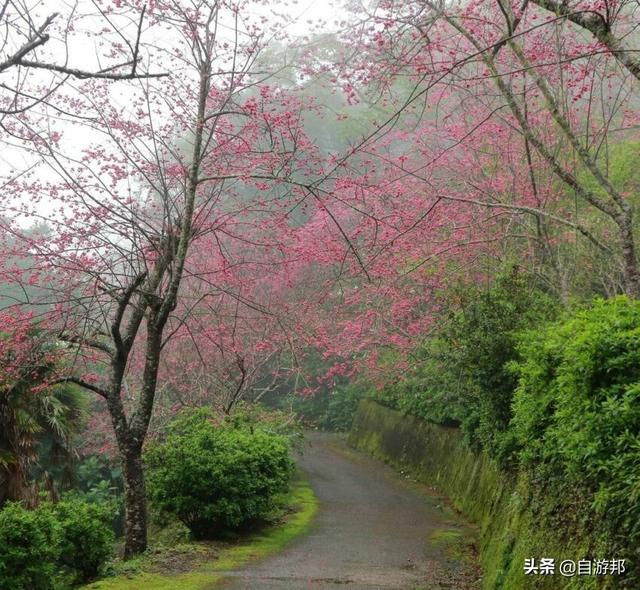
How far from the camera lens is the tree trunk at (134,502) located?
9.04 metres

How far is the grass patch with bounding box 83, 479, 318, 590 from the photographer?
24.5ft

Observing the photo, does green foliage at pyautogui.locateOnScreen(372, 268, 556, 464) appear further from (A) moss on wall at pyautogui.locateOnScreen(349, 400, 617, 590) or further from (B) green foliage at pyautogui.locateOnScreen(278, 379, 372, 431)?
(B) green foliage at pyautogui.locateOnScreen(278, 379, 372, 431)

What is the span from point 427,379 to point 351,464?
6313 mm

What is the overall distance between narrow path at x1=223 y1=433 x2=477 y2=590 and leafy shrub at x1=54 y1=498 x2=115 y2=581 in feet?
6.39

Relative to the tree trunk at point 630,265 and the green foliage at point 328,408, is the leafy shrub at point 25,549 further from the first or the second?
the green foliage at point 328,408

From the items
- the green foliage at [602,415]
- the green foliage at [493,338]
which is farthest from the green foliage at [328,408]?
the green foliage at [602,415]

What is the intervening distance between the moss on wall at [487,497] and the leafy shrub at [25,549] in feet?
16.3

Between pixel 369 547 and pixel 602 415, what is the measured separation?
21.6 feet

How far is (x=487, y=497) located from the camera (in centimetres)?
1136

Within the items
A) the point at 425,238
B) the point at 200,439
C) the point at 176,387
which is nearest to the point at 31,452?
the point at 200,439

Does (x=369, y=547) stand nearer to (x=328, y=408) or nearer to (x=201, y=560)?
(x=201, y=560)

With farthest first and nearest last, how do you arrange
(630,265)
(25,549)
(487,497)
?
(487,497), (25,549), (630,265)

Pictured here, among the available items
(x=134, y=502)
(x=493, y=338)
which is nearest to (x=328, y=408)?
(x=134, y=502)

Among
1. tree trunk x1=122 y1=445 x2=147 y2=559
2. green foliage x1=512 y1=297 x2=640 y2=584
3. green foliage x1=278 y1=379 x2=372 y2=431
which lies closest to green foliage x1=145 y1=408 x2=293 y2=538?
tree trunk x1=122 y1=445 x2=147 y2=559
